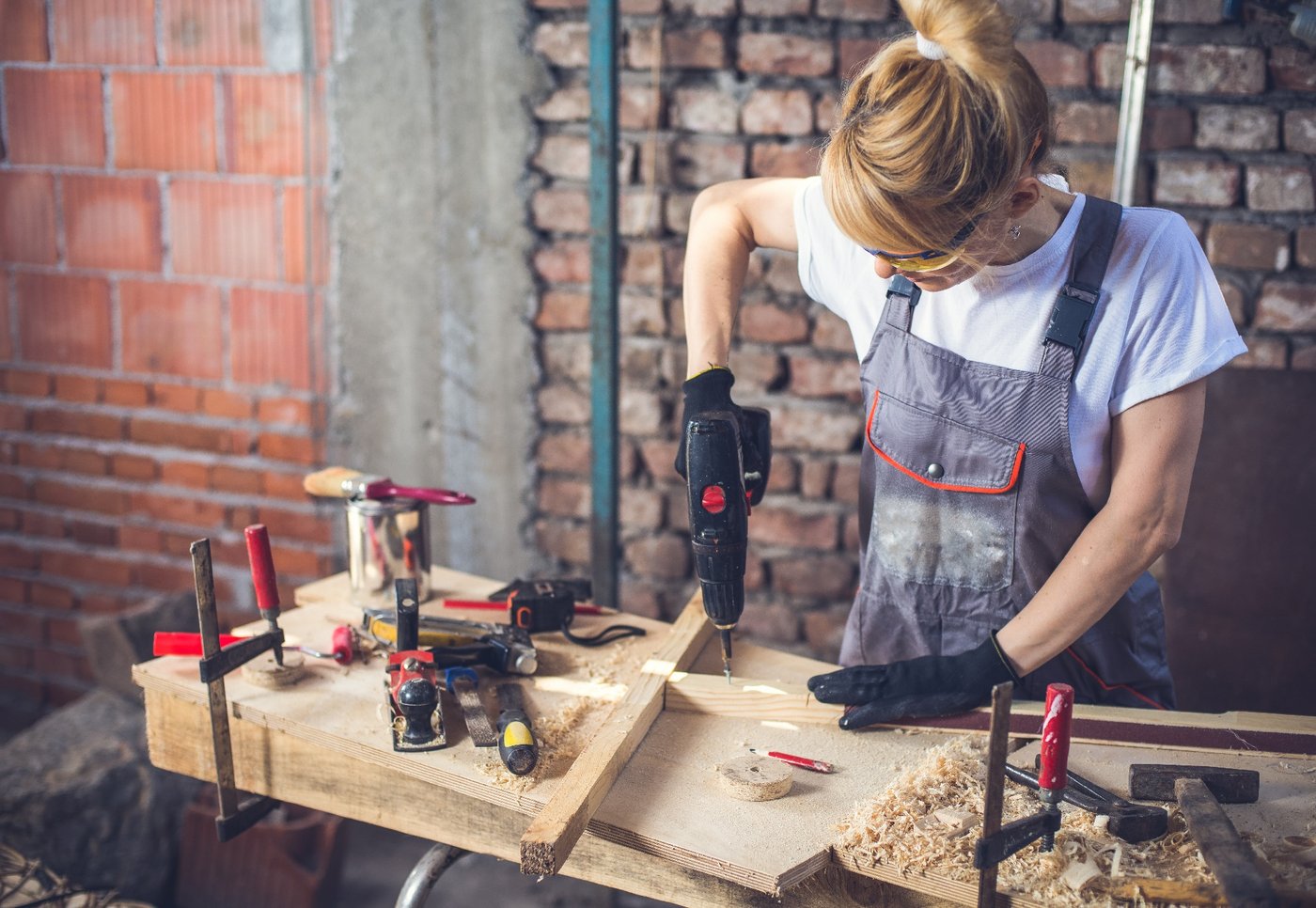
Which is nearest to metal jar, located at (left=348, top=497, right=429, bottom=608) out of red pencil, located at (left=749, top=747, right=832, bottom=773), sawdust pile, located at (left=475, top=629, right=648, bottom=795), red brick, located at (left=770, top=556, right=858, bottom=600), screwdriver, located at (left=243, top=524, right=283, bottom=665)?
screwdriver, located at (left=243, top=524, right=283, bottom=665)

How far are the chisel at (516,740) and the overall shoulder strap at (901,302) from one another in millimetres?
743

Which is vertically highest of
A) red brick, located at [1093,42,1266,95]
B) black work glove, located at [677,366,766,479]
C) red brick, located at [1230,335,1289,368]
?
red brick, located at [1093,42,1266,95]

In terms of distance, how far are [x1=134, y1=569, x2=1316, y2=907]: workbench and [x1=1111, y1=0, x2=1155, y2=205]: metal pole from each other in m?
1.14

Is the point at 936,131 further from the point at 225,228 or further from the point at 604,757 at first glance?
the point at 225,228

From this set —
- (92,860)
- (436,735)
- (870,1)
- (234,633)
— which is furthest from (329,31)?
(92,860)

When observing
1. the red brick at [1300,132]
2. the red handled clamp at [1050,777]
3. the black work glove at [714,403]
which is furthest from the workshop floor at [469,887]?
the red brick at [1300,132]

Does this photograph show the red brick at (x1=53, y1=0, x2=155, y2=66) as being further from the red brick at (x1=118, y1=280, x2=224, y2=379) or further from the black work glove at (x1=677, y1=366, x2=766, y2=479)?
the black work glove at (x1=677, y1=366, x2=766, y2=479)

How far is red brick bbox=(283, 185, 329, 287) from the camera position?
8.28 feet

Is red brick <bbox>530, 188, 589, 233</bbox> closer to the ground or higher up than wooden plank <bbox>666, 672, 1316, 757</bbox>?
higher up

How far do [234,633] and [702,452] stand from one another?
754 mm

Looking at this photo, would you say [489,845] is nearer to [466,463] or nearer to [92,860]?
[466,463]

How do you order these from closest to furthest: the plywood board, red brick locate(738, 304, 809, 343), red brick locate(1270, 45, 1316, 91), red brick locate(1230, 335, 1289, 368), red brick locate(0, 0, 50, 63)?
1. the plywood board
2. red brick locate(1270, 45, 1316, 91)
3. red brick locate(1230, 335, 1289, 368)
4. red brick locate(738, 304, 809, 343)
5. red brick locate(0, 0, 50, 63)

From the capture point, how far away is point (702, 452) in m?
1.36

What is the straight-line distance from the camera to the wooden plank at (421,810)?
1138 mm
